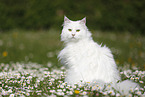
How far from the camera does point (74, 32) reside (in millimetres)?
4008

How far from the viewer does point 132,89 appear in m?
3.24

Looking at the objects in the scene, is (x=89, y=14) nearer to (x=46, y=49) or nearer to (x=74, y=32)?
(x=46, y=49)

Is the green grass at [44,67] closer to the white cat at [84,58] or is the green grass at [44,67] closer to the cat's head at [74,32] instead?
the white cat at [84,58]

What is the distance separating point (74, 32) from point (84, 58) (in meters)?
0.60

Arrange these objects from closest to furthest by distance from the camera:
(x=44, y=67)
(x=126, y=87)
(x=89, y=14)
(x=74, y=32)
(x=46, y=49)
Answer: (x=126, y=87), (x=74, y=32), (x=44, y=67), (x=46, y=49), (x=89, y=14)

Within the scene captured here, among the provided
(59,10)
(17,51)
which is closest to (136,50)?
(17,51)

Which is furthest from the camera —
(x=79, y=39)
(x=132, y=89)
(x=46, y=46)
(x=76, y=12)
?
(x=76, y=12)

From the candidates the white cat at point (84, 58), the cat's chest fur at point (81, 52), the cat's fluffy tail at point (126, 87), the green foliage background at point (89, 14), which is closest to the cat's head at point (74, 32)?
the white cat at point (84, 58)

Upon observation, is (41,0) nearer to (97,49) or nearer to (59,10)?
(59,10)

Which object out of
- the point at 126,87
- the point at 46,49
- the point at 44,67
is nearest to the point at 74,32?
the point at 126,87

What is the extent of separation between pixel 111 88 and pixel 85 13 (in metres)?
12.4

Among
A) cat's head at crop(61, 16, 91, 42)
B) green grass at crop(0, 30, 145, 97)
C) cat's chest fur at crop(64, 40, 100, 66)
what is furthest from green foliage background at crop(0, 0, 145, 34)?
cat's chest fur at crop(64, 40, 100, 66)

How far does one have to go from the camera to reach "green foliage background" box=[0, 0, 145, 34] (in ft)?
50.0

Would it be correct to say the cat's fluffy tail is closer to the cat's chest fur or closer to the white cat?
the white cat
